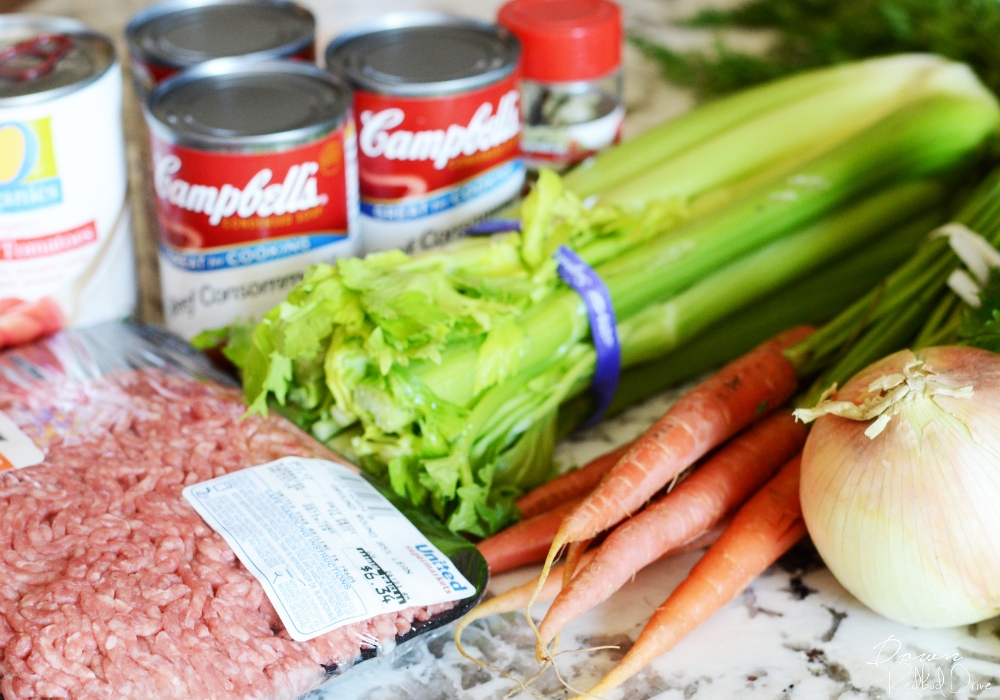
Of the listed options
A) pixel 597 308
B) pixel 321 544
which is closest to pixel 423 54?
pixel 597 308

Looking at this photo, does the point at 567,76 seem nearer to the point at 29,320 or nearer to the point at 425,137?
the point at 425,137

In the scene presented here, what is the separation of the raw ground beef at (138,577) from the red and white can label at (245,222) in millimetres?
157

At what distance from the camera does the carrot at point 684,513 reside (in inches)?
34.0

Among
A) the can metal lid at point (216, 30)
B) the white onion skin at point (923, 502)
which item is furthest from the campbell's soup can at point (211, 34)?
the white onion skin at point (923, 502)

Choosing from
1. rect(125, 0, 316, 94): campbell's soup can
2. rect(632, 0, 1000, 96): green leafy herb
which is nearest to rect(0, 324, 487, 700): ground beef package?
rect(125, 0, 316, 94): campbell's soup can

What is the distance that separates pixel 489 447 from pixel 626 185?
0.41 metres

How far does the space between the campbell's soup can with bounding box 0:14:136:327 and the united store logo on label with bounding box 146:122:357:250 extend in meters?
0.06

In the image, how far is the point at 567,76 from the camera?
4.46ft

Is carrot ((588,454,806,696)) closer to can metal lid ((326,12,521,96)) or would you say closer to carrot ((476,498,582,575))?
carrot ((476,498,582,575))

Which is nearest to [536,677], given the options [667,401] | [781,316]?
[667,401]

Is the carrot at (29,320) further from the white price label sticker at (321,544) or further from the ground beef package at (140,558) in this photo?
the white price label sticker at (321,544)

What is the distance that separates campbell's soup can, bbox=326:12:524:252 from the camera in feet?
3.64

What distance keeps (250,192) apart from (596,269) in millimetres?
367

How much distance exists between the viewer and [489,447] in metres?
1.00
